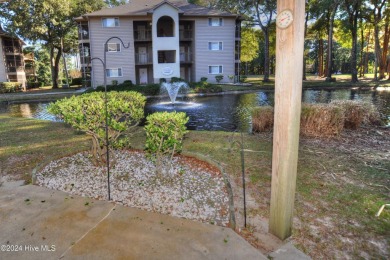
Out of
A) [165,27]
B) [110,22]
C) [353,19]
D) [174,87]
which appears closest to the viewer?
[174,87]

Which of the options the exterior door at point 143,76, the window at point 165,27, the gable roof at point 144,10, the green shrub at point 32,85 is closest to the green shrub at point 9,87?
the green shrub at point 32,85

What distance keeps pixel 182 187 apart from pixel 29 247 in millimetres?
2193

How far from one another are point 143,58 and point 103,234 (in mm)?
27453

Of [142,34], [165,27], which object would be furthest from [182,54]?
[142,34]

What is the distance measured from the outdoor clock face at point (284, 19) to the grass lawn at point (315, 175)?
7.23ft

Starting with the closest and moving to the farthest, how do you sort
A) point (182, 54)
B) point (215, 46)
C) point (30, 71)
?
1. point (215, 46)
2. point (182, 54)
3. point (30, 71)

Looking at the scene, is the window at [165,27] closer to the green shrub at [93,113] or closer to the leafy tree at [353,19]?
the leafy tree at [353,19]

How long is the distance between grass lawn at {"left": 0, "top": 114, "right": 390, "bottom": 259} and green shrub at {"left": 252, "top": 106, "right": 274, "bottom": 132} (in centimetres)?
46

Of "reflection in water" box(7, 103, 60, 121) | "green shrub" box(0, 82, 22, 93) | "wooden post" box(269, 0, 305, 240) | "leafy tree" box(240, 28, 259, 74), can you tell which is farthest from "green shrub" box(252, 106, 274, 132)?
"leafy tree" box(240, 28, 259, 74)

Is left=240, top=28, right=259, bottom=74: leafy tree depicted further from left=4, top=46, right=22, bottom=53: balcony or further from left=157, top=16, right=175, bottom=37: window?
left=4, top=46, right=22, bottom=53: balcony

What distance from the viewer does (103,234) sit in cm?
301

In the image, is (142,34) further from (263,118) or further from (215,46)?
(263,118)

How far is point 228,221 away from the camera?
11.0 feet

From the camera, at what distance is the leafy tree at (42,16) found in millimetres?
27172
